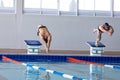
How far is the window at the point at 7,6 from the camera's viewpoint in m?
12.9

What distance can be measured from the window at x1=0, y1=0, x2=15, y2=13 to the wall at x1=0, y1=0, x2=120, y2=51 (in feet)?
0.82

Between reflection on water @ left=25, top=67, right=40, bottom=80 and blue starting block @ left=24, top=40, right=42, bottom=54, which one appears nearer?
reflection on water @ left=25, top=67, right=40, bottom=80

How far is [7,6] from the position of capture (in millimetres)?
12992

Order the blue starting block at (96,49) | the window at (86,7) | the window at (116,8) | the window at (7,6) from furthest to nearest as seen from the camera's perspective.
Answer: the window at (116,8)
the window at (86,7)
the window at (7,6)
the blue starting block at (96,49)

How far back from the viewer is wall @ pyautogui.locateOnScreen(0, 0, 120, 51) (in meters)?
12.8

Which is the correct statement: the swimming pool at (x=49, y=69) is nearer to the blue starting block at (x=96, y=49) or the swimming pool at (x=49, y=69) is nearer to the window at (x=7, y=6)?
the blue starting block at (x=96, y=49)

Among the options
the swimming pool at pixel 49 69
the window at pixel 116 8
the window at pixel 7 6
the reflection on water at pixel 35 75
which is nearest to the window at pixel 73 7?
the window at pixel 116 8

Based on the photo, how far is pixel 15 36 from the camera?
12.8 meters

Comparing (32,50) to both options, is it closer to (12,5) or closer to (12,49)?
(12,49)

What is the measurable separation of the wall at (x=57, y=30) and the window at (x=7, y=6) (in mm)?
249

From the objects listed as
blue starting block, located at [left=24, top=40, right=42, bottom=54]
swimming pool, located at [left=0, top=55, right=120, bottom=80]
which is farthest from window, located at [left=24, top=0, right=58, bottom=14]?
swimming pool, located at [left=0, top=55, right=120, bottom=80]

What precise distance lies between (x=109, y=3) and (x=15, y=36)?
3.68 m

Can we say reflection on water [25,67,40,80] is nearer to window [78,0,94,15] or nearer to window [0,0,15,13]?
window [0,0,15,13]

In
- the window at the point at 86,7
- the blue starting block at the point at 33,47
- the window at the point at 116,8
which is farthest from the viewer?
the window at the point at 116,8
